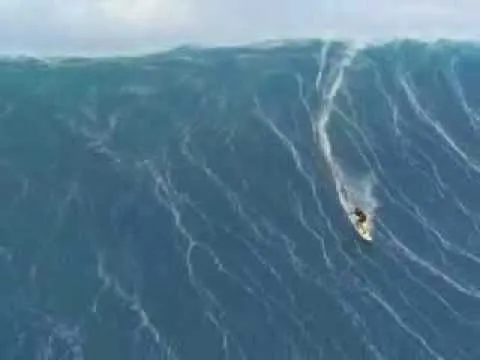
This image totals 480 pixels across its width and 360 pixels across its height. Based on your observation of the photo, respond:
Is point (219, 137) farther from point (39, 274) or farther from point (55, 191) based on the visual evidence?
point (39, 274)

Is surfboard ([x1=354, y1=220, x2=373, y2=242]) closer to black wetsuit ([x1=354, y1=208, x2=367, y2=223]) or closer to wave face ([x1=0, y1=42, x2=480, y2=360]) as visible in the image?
black wetsuit ([x1=354, y1=208, x2=367, y2=223])

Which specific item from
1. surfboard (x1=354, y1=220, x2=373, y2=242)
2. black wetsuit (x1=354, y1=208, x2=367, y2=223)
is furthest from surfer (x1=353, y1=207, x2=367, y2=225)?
surfboard (x1=354, y1=220, x2=373, y2=242)

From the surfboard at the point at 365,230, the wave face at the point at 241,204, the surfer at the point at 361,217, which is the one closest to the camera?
the wave face at the point at 241,204

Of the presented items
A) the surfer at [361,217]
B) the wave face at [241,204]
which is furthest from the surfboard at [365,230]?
the wave face at [241,204]

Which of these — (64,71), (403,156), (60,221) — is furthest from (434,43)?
(60,221)

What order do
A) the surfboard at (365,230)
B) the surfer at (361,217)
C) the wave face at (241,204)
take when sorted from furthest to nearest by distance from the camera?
the surfer at (361,217) < the surfboard at (365,230) < the wave face at (241,204)

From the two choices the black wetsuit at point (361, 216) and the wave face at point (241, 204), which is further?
the black wetsuit at point (361, 216)

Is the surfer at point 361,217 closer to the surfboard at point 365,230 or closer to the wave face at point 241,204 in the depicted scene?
the surfboard at point 365,230

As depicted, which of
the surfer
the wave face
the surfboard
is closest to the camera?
the wave face

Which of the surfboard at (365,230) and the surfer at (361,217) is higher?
the surfer at (361,217)
